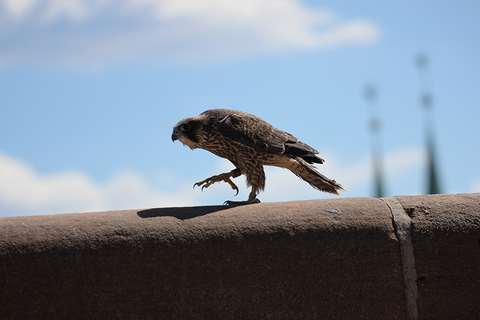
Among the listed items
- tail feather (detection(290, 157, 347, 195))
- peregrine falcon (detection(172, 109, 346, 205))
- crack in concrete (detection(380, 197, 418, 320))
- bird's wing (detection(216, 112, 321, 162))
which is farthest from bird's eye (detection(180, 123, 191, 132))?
crack in concrete (detection(380, 197, 418, 320))

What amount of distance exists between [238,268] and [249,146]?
1855 millimetres

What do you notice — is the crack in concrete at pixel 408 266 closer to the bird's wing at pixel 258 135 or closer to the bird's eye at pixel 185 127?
the bird's wing at pixel 258 135

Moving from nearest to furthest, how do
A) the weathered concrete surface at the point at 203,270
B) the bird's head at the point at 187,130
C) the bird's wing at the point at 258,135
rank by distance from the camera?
the weathered concrete surface at the point at 203,270, the bird's wing at the point at 258,135, the bird's head at the point at 187,130

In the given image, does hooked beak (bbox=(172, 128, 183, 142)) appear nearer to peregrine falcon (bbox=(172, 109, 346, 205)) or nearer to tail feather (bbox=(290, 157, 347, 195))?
peregrine falcon (bbox=(172, 109, 346, 205))

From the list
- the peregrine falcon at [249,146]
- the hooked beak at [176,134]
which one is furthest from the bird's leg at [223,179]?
the hooked beak at [176,134]

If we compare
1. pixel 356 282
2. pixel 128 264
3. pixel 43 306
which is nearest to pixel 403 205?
pixel 356 282

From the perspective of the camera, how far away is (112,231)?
8.08 ft

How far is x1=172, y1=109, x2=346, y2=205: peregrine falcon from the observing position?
4.14 m

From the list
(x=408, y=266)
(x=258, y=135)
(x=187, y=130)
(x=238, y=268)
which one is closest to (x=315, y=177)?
(x=258, y=135)

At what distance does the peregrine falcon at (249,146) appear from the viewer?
4141mm

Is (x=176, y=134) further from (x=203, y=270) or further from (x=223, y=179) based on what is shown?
(x=203, y=270)

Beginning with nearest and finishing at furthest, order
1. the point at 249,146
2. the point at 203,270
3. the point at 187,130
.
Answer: the point at 203,270
the point at 249,146
the point at 187,130

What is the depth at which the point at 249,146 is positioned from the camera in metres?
4.12

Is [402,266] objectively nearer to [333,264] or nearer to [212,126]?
[333,264]
